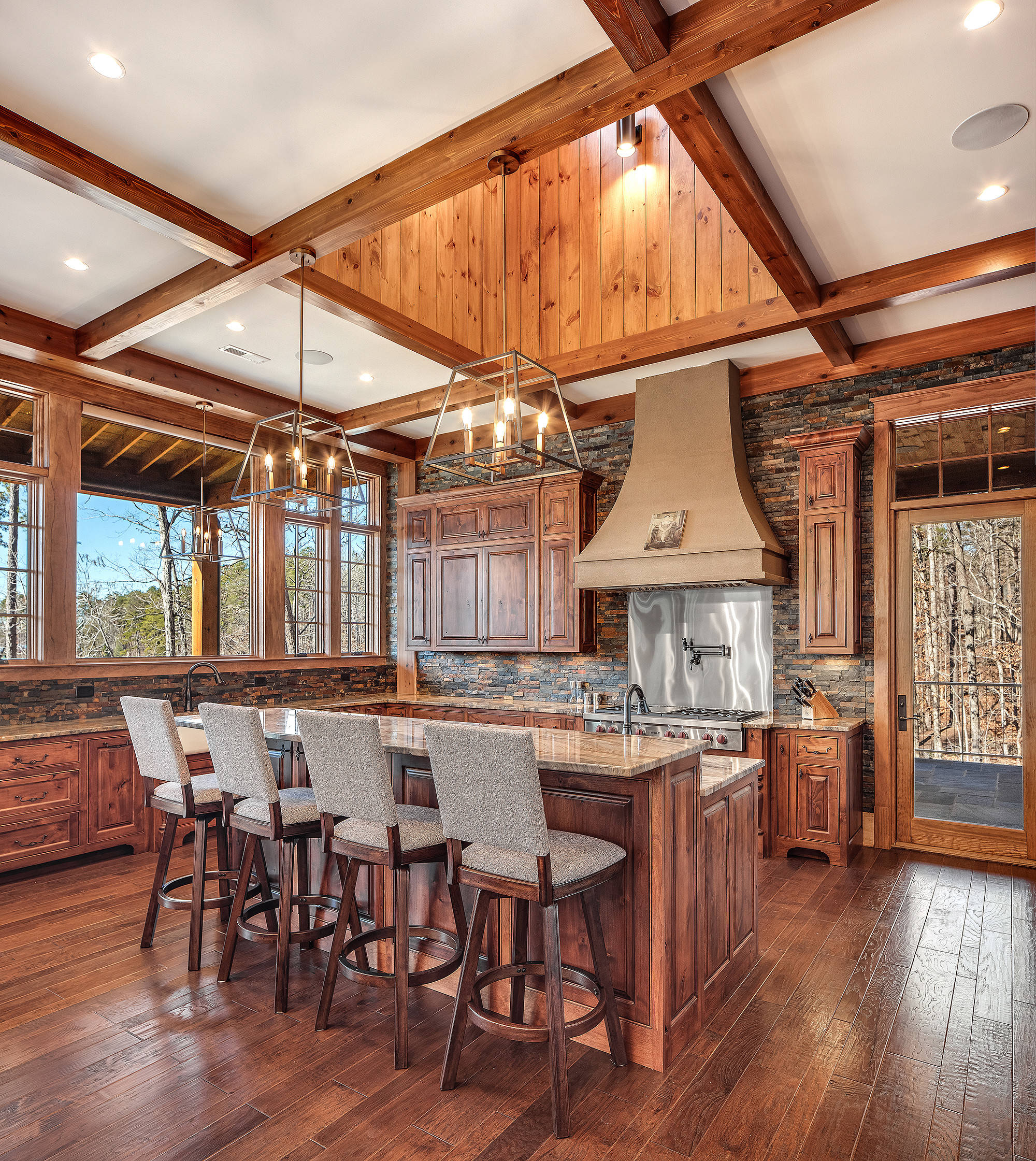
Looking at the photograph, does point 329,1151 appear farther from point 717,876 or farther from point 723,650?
point 723,650

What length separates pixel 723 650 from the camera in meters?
5.54

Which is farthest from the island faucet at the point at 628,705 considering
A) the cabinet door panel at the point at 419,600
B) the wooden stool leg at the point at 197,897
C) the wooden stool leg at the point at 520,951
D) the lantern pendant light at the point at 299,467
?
the cabinet door panel at the point at 419,600

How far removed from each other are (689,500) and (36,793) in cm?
456

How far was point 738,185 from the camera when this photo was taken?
3.11 m

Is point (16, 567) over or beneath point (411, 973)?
over

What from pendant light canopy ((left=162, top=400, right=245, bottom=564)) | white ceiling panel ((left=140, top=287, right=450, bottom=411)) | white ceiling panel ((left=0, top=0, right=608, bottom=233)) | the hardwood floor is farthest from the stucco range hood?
white ceiling panel ((left=0, top=0, right=608, bottom=233))

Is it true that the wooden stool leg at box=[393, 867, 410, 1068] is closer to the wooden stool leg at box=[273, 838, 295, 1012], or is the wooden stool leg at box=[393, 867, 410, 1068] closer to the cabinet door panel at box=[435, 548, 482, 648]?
the wooden stool leg at box=[273, 838, 295, 1012]

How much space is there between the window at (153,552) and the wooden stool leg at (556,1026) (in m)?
3.95

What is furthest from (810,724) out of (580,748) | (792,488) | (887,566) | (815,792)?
(580,748)

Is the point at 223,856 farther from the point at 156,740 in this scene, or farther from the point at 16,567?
the point at 16,567

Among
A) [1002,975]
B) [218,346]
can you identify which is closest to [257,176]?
[218,346]

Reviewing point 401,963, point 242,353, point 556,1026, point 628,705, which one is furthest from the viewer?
point 242,353

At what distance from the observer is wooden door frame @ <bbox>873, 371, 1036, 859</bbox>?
15.5ft

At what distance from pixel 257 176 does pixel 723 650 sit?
13.8 feet
